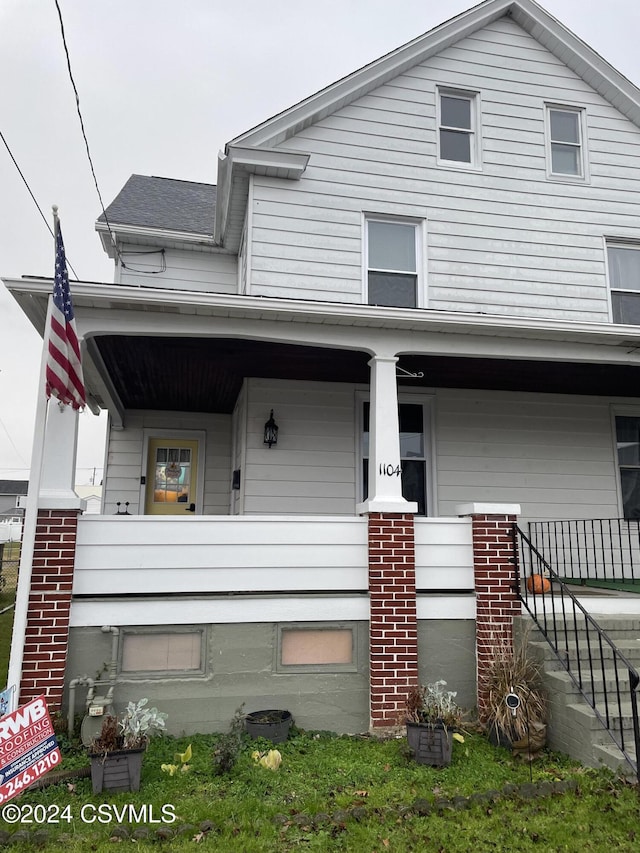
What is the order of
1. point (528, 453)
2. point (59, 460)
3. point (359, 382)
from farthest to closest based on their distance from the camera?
1. point (528, 453)
2. point (359, 382)
3. point (59, 460)

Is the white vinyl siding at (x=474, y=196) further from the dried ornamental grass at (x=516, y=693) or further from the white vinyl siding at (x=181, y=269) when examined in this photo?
the dried ornamental grass at (x=516, y=693)

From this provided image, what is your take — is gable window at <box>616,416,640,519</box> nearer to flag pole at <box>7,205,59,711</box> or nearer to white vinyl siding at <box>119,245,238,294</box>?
white vinyl siding at <box>119,245,238,294</box>

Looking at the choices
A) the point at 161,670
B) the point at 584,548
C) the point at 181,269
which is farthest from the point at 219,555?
the point at 181,269

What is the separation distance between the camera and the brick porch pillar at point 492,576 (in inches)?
232

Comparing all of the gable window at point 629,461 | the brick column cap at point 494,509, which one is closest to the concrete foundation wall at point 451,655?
the brick column cap at point 494,509

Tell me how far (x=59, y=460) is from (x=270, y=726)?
9.43 feet

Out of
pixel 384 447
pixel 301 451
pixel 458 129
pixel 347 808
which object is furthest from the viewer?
pixel 458 129

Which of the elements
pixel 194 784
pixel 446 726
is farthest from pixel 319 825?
pixel 446 726

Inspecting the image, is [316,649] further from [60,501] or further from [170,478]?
[170,478]

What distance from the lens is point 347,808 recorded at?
4.12 m

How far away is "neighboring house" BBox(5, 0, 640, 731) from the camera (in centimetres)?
562

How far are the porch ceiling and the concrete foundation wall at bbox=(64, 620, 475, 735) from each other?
2913 mm

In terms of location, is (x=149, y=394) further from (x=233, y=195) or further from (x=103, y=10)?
(x=103, y=10)

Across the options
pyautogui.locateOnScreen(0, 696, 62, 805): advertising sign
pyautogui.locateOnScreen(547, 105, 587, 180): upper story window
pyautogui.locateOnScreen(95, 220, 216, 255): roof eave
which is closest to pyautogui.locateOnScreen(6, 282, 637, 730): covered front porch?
pyautogui.locateOnScreen(0, 696, 62, 805): advertising sign
